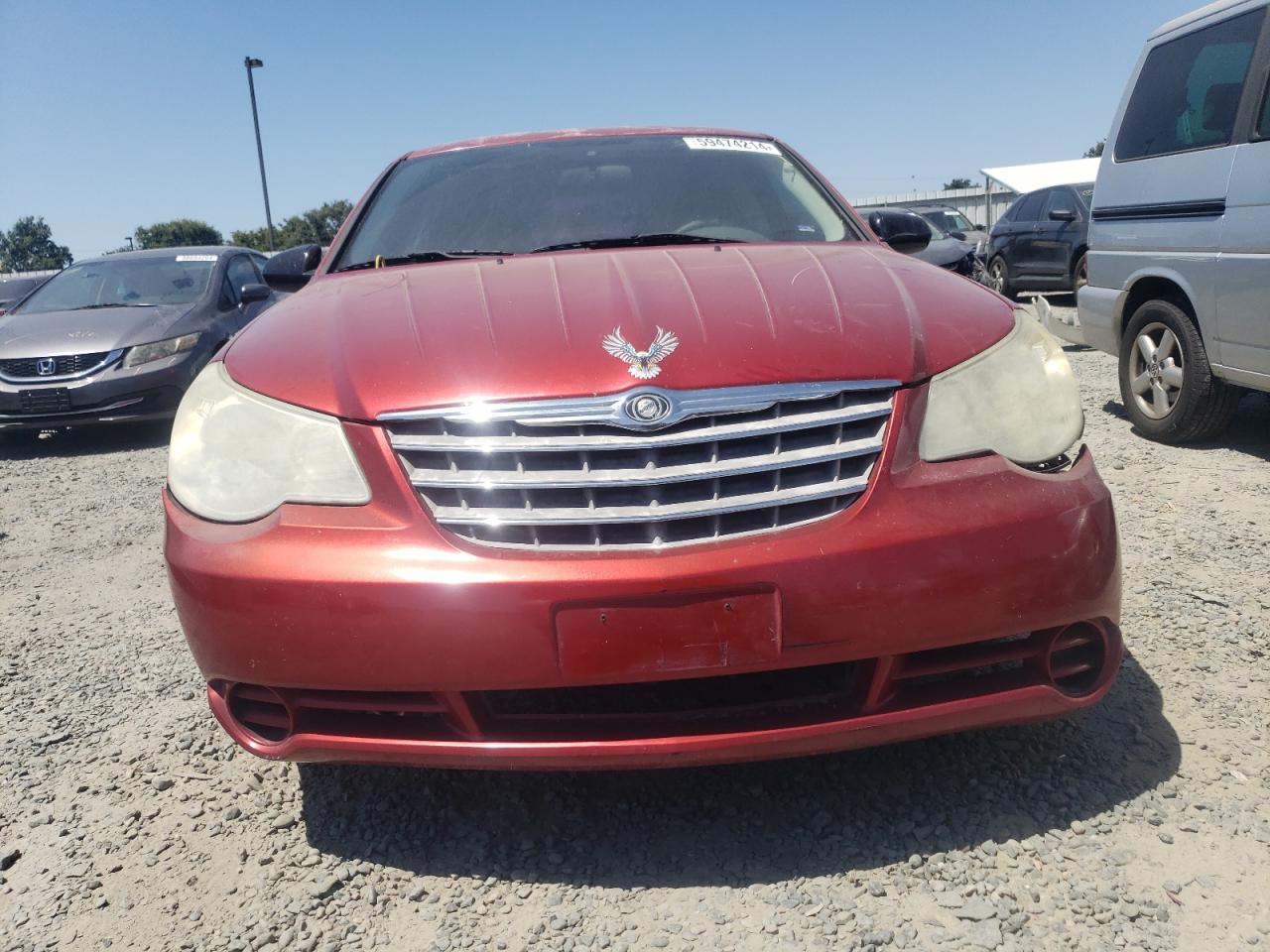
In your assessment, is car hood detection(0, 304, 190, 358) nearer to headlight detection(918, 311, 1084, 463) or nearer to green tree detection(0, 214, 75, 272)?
headlight detection(918, 311, 1084, 463)

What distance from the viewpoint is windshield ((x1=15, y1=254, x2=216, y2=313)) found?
7867 mm

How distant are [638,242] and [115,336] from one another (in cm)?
567

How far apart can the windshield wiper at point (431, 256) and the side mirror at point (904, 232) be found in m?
1.15

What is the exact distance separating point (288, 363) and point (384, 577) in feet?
1.88

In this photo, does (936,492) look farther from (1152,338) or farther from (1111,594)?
(1152,338)

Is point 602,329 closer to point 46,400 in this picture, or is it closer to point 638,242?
point 638,242

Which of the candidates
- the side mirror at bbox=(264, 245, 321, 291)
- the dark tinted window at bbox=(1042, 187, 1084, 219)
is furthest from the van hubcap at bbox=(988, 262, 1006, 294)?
the side mirror at bbox=(264, 245, 321, 291)

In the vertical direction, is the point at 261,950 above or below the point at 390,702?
below

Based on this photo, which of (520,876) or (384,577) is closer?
(384,577)

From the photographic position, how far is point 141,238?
62219mm

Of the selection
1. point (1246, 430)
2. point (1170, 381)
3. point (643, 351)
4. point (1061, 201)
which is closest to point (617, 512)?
point (643, 351)

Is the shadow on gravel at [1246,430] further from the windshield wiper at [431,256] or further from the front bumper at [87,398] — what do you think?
the front bumper at [87,398]

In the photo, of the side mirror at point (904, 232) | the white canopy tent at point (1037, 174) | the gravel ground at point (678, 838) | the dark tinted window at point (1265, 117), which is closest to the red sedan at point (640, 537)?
the gravel ground at point (678, 838)

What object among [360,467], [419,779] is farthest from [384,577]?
[419,779]
